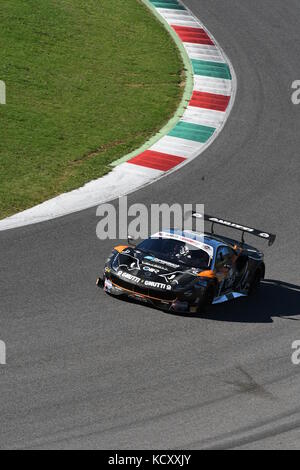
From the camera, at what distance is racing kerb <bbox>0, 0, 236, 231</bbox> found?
20953 millimetres

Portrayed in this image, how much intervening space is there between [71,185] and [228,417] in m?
10.6

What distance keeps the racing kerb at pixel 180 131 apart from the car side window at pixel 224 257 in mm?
4640

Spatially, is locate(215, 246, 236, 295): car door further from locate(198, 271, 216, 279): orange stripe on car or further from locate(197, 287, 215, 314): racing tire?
locate(197, 287, 215, 314): racing tire

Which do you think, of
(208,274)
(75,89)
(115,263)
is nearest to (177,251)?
(208,274)

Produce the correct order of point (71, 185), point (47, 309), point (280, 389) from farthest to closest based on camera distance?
point (71, 185), point (47, 309), point (280, 389)

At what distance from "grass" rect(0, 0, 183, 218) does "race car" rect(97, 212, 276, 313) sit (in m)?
4.68

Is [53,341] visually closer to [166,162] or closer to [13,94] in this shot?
[166,162]

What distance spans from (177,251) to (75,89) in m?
12.8

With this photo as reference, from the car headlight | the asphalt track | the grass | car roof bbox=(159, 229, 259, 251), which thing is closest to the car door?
car roof bbox=(159, 229, 259, 251)

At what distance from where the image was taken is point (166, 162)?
23734 millimetres

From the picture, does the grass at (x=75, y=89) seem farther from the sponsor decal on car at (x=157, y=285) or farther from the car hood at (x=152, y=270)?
the sponsor decal on car at (x=157, y=285)

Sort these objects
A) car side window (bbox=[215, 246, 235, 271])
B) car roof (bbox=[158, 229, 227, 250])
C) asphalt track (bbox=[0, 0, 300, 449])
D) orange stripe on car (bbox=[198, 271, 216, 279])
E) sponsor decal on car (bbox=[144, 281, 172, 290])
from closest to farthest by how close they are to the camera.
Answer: asphalt track (bbox=[0, 0, 300, 449])
sponsor decal on car (bbox=[144, 281, 172, 290])
orange stripe on car (bbox=[198, 271, 216, 279])
car side window (bbox=[215, 246, 235, 271])
car roof (bbox=[158, 229, 227, 250])

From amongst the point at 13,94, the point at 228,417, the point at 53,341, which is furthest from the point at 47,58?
the point at 228,417

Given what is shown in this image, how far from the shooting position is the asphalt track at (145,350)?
11.9 meters
